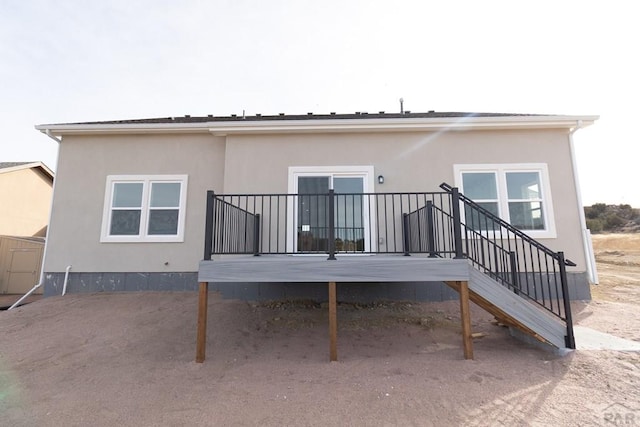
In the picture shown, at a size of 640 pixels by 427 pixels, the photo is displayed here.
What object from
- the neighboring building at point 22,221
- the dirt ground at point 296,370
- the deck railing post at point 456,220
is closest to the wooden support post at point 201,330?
the dirt ground at point 296,370

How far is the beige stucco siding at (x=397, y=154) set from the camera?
6629 millimetres

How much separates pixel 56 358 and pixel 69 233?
12.5ft

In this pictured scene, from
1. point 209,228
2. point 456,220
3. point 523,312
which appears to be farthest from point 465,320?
point 209,228

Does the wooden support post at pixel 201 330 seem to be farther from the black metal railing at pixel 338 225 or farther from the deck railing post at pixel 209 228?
the black metal railing at pixel 338 225

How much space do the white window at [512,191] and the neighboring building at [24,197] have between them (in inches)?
586

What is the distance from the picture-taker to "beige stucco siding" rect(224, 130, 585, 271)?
261 inches

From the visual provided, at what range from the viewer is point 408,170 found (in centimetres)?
670

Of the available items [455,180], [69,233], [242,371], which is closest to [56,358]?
[242,371]

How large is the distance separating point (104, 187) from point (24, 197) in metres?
8.74

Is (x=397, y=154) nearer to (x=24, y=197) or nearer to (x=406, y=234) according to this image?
(x=406, y=234)

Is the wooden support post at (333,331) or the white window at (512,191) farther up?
the white window at (512,191)

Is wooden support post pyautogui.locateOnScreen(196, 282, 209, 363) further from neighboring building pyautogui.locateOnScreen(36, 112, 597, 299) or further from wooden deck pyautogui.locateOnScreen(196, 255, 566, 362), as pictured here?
neighboring building pyautogui.locateOnScreen(36, 112, 597, 299)

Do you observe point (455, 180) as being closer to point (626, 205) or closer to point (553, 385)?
point (553, 385)

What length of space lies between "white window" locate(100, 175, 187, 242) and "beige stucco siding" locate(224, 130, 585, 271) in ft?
4.76
